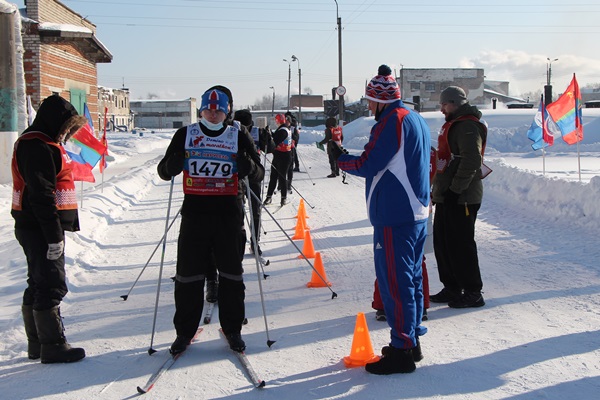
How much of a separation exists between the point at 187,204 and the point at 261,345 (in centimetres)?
138

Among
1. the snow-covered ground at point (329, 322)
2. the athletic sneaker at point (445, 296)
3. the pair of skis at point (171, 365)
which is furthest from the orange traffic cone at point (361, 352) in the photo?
the athletic sneaker at point (445, 296)

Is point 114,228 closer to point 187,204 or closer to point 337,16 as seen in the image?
point 187,204

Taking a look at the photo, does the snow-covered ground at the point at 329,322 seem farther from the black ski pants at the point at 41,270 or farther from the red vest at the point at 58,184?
the red vest at the point at 58,184

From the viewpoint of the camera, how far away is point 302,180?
1967cm

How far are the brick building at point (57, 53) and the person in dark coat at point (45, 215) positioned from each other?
16.4 metres

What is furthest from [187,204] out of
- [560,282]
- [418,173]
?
[560,282]

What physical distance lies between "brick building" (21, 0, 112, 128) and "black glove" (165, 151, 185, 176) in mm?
16636

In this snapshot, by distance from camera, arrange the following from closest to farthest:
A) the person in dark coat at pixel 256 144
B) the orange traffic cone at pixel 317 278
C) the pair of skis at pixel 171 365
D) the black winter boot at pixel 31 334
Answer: the pair of skis at pixel 171 365 → the black winter boot at pixel 31 334 → the orange traffic cone at pixel 317 278 → the person in dark coat at pixel 256 144

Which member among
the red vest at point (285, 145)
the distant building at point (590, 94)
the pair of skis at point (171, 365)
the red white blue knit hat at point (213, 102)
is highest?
the distant building at point (590, 94)

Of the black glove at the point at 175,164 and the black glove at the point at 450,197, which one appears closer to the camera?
the black glove at the point at 175,164

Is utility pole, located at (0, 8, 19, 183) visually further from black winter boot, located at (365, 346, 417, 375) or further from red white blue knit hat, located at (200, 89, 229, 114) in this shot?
black winter boot, located at (365, 346, 417, 375)

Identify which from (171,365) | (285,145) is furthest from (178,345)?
(285,145)

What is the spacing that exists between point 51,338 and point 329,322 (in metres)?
2.47

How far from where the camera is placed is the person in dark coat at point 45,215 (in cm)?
446
